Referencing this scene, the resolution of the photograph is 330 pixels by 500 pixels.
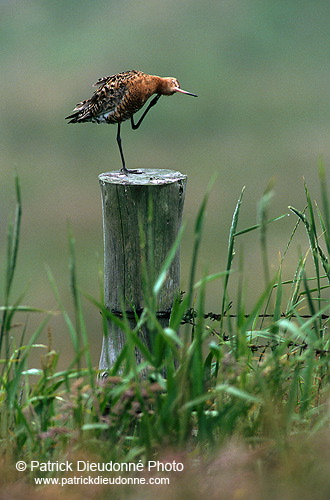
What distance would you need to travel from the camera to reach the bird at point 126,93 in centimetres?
382

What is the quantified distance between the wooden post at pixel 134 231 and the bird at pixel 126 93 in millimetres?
671

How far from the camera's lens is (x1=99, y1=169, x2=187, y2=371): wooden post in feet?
9.98

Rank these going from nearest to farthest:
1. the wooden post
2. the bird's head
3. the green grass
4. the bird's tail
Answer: the green grass, the wooden post, the bird's head, the bird's tail

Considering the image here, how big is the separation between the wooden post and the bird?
671 millimetres

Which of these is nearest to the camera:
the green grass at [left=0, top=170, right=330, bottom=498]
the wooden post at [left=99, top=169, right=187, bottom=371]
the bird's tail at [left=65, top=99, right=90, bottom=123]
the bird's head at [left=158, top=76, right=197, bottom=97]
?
the green grass at [left=0, top=170, right=330, bottom=498]

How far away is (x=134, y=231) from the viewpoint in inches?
121

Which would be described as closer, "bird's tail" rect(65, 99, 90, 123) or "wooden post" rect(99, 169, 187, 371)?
"wooden post" rect(99, 169, 187, 371)

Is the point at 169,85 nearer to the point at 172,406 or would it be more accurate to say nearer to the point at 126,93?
the point at 126,93

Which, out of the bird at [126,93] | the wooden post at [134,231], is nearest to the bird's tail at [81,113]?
the bird at [126,93]

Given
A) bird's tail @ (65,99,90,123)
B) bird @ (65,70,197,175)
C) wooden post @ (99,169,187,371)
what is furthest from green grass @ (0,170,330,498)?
bird's tail @ (65,99,90,123)

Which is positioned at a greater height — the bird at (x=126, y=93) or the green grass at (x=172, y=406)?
the bird at (x=126, y=93)

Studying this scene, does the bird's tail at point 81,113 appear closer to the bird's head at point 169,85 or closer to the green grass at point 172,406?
the bird's head at point 169,85

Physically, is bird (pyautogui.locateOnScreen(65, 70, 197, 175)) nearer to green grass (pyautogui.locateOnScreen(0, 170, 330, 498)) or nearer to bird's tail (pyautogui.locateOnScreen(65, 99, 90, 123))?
bird's tail (pyautogui.locateOnScreen(65, 99, 90, 123))

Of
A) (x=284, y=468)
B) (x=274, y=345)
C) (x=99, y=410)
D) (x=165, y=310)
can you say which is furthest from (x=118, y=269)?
(x=284, y=468)
